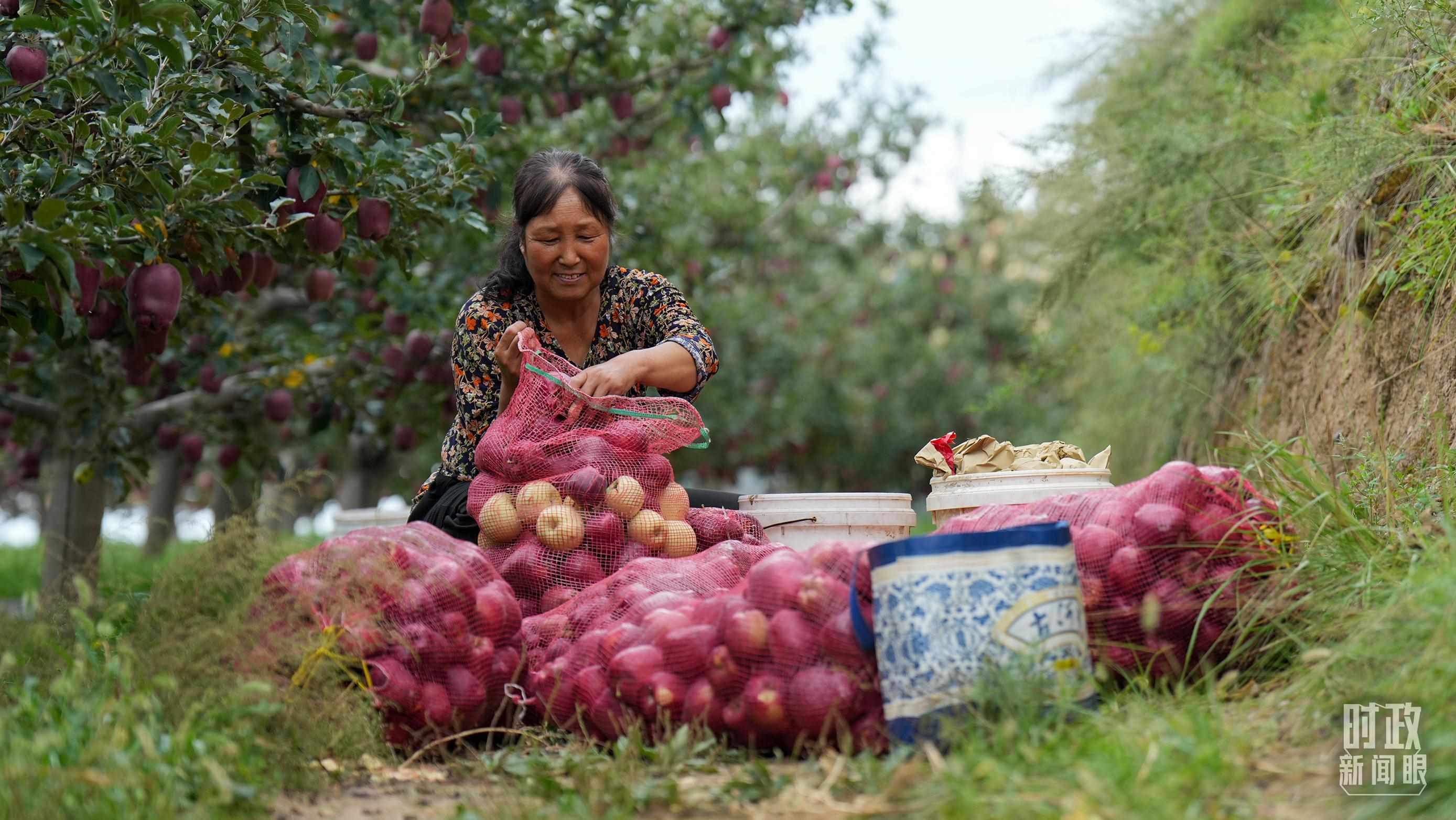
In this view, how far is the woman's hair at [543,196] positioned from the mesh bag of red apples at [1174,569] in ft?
5.75

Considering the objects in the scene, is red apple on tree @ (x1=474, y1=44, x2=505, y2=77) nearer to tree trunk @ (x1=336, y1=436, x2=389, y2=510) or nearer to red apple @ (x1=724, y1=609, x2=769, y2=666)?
red apple @ (x1=724, y1=609, x2=769, y2=666)

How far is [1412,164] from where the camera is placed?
3572 millimetres

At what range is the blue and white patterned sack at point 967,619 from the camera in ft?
7.34

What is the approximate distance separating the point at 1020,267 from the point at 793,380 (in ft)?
14.8

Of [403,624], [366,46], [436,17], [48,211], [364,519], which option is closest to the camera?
[403,624]

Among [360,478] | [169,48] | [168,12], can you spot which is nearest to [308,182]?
[169,48]

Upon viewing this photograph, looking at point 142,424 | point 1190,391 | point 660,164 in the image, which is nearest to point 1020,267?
point 660,164

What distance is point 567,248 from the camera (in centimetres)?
364

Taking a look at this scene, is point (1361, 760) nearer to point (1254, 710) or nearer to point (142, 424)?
point (1254, 710)

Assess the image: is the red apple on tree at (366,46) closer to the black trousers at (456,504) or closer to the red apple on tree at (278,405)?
the red apple on tree at (278,405)

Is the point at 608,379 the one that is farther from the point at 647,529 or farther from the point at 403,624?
the point at 403,624

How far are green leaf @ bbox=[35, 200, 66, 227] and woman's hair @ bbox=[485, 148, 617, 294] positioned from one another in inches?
48.9

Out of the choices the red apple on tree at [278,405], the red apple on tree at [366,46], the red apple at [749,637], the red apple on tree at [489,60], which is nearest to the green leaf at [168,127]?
the red apple at [749,637]

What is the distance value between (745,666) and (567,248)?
61.7 inches
